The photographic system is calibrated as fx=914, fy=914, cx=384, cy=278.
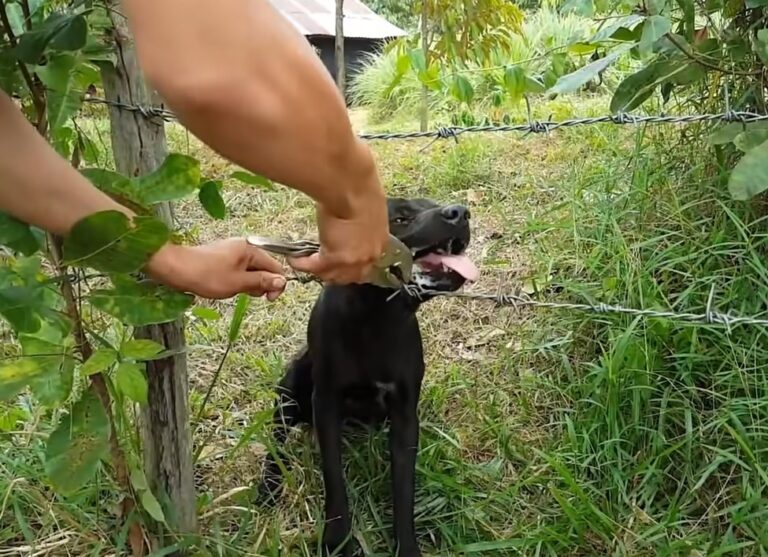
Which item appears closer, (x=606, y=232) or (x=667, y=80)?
(x=667, y=80)

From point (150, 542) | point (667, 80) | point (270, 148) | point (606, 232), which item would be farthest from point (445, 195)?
point (270, 148)

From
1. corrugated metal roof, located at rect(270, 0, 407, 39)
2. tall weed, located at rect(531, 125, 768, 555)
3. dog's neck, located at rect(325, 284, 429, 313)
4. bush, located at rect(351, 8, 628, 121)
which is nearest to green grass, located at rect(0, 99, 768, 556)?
tall weed, located at rect(531, 125, 768, 555)

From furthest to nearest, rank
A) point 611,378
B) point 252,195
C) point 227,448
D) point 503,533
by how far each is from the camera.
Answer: point 252,195
point 227,448
point 611,378
point 503,533

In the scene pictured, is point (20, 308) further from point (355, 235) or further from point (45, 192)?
point (355, 235)

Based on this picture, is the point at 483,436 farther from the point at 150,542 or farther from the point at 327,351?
the point at 150,542

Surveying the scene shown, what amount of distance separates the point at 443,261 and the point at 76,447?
868 millimetres

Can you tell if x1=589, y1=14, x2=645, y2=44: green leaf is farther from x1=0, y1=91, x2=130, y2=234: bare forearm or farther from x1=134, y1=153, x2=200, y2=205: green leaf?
x1=0, y1=91, x2=130, y2=234: bare forearm

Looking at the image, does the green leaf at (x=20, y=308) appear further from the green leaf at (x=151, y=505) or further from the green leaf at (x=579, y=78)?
the green leaf at (x=579, y=78)

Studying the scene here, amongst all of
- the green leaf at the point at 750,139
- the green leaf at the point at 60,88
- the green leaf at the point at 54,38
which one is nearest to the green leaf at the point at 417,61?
the green leaf at the point at 750,139

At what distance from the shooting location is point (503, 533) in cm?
200

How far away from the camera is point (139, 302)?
1391 millimetres

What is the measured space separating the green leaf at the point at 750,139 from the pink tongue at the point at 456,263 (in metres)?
0.58

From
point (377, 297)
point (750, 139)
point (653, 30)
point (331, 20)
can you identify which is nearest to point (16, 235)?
point (377, 297)

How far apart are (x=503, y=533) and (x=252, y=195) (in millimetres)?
2646
